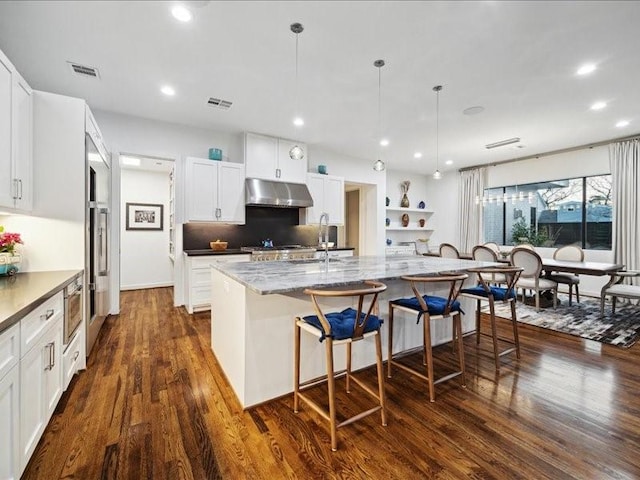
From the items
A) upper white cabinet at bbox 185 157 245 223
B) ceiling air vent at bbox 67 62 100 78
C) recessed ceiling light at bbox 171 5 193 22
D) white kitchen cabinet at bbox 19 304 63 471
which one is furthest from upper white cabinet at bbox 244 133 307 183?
white kitchen cabinet at bbox 19 304 63 471

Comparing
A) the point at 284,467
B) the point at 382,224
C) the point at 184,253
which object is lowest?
the point at 284,467

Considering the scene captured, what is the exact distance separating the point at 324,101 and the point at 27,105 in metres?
2.95

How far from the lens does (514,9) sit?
2.27 metres

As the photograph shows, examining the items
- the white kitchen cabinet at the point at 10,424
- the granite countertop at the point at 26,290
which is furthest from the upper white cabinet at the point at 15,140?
the white kitchen cabinet at the point at 10,424

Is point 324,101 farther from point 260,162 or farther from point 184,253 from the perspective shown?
point 184,253

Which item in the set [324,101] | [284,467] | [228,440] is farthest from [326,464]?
[324,101]

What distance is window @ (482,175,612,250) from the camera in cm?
576

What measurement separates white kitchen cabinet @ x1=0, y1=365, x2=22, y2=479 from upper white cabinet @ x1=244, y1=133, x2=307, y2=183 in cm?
409

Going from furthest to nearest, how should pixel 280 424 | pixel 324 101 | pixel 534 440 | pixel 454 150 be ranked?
pixel 454 150 → pixel 324 101 → pixel 280 424 → pixel 534 440

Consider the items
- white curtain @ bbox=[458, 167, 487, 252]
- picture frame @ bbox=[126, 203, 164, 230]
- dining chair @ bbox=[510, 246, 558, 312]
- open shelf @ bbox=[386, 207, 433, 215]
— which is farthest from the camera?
open shelf @ bbox=[386, 207, 433, 215]

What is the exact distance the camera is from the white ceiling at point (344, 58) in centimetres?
232

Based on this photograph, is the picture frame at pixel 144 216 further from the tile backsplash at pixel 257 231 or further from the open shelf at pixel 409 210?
the open shelf at pixel 409 210

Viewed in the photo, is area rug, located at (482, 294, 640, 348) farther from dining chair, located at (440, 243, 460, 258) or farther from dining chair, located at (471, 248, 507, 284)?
dining chair, located at (440, 243, 460, 258)

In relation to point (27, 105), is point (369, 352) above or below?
below
